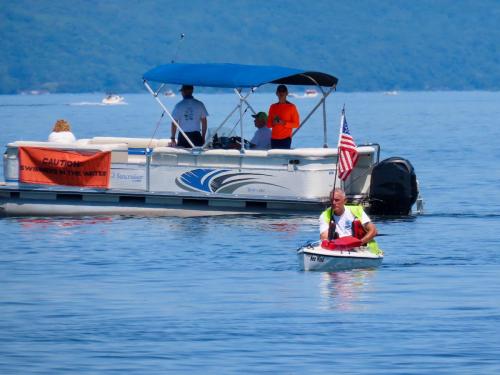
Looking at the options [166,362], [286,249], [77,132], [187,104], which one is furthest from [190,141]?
[77,132]

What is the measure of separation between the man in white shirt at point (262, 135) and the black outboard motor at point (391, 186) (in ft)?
5.82

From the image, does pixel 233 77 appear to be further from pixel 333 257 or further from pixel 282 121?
pixel 333 257

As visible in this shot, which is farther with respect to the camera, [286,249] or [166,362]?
[286,249]

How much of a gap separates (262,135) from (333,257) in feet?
20.4

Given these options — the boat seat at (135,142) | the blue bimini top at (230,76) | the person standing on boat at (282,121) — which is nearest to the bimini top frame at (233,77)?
the blue bimini top at (230,76)

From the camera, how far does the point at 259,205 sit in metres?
24.4

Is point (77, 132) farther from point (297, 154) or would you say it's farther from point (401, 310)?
point (401, 310)

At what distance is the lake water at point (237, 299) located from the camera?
579 inches

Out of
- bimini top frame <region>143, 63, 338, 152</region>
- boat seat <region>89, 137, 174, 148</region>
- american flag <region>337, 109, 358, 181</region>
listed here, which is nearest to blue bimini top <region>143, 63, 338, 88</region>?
bimini top frame <region>143, 63, 338, 152</region>

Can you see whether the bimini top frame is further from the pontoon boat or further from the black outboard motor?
the black outboard motor

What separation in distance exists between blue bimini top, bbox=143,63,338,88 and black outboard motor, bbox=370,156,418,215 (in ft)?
6.58

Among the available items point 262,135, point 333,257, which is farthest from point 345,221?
point 262,135

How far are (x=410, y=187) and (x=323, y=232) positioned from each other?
6.27 m

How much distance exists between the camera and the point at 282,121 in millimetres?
24703
